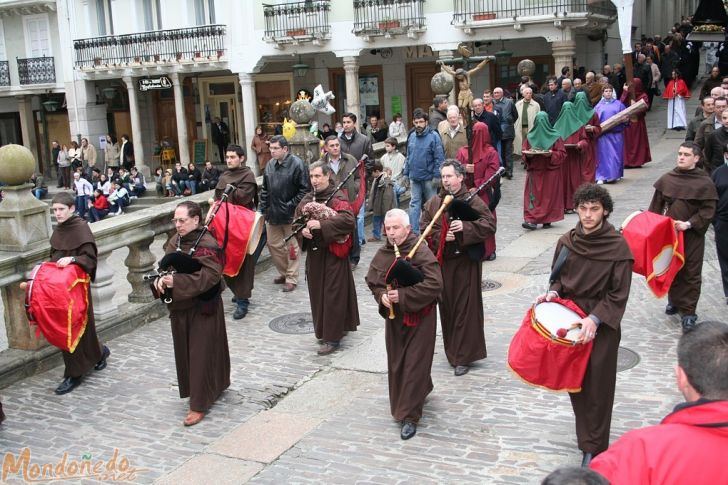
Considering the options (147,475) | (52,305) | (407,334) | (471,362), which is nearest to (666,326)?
(471,362)

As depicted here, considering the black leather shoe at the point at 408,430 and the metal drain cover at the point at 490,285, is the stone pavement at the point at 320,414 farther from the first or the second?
the metal drain cover at the point at 490,285

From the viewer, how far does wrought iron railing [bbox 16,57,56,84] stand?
37.0 m

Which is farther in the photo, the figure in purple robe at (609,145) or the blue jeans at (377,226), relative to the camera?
the figure in purple robe at (609,145)

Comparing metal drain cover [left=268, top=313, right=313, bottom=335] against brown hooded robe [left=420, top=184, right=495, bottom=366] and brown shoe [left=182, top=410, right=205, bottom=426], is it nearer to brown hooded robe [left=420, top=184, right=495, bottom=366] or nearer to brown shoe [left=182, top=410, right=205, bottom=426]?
brown hooded robe [left=420, top=184, right=495, bottom=366]

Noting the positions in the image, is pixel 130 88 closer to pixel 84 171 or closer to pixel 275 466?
pixel 84 171

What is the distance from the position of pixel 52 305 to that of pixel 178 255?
1.34 m

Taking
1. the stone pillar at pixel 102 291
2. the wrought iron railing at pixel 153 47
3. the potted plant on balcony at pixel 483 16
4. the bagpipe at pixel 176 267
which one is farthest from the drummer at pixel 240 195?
the wrought iron railing at pixel 153 47

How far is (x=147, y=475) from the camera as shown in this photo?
639 cm

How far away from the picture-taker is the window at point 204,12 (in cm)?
3303

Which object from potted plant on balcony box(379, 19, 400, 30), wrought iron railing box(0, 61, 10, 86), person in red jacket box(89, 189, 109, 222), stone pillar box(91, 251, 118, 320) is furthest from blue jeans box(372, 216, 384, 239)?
wrought iron railing box(0, 61, 10, 86)

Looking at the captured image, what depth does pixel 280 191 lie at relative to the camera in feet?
34.9

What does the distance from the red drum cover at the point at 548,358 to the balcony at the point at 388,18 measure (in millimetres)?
23305

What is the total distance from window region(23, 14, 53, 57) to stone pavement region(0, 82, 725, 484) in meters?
31.2

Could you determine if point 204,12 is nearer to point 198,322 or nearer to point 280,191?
point 280,191
